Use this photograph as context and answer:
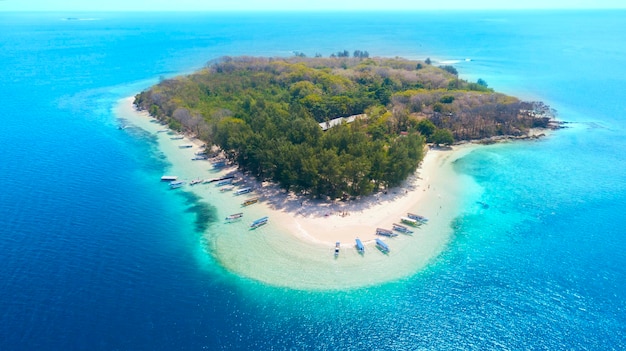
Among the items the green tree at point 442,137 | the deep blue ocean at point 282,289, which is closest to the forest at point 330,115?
the green tree at point 442,137

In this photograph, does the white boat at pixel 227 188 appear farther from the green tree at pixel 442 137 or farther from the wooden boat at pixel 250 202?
the green tree at pixel 442 137

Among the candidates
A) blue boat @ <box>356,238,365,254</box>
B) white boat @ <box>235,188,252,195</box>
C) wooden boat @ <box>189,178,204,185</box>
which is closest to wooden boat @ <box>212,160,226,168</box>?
wooden boat @ <box>189,178,204,185</box>

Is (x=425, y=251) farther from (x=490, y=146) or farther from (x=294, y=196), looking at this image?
(x=490, y=146)

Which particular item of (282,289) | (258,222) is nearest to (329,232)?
(258,222)

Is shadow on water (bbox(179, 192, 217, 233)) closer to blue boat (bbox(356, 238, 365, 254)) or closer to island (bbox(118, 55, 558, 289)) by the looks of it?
island (bbox(118, 55, 558, 289))

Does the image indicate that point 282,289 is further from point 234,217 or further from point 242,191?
point 242,191

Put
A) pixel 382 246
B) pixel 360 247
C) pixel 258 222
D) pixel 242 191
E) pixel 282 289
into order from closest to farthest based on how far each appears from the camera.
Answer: pixel 282 289 < pixel 360 247 < pixel 382 246 < pixel 258 222 < pixel 242 191
